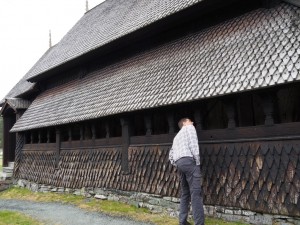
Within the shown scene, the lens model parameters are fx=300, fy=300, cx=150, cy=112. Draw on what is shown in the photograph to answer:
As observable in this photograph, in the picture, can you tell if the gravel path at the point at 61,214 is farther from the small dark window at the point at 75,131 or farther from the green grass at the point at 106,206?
the small dark window at the point at 75,131

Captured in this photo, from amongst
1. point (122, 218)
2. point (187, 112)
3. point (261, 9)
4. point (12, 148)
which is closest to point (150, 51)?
point (187, 112)

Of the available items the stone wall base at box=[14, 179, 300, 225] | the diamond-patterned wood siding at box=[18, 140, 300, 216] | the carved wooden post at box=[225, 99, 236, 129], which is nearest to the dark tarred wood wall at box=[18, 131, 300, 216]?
the diamond-patterned wood siding at box=[18, 140, 300, 216]

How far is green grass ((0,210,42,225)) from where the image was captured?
671 centimetres

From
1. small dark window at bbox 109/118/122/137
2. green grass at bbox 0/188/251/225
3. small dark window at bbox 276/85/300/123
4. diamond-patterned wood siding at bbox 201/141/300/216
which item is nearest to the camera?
diamond-patterned wood siding at bbox 201/141/300/216

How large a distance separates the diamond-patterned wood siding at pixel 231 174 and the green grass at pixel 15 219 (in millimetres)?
2242

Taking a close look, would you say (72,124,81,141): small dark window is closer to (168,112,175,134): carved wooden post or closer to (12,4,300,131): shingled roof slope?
(12,4,300,131): shingled roof slope

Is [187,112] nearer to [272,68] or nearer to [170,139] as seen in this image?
[170,139]

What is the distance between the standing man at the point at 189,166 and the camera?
497cm

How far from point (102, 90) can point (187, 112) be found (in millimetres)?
3602

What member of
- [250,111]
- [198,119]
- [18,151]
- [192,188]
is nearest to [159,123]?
[198,119]

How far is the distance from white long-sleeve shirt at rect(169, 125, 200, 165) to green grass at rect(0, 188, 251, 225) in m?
1.39

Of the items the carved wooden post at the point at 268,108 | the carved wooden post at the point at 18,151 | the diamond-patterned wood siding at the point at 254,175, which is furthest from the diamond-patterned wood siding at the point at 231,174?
the carved wooden post at the point at 18,151

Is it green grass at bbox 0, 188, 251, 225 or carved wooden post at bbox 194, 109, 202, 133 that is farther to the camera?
carved wooden post at bbox 194, 109, 202, 133

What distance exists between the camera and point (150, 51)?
889 cm
